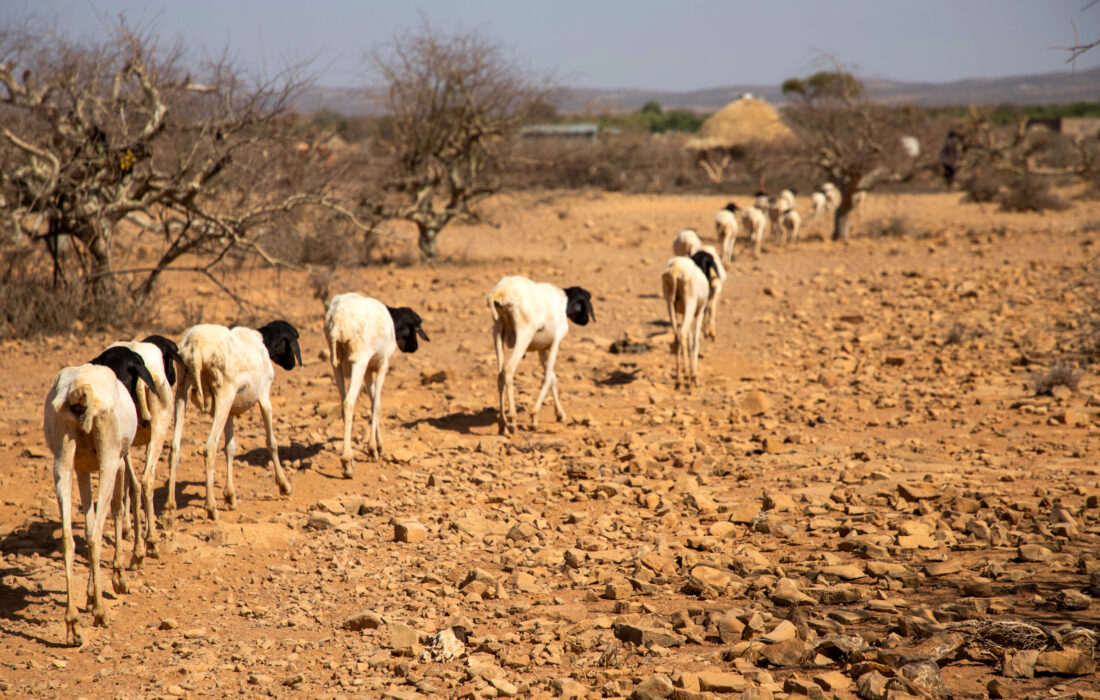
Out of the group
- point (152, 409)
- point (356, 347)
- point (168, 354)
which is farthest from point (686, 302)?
point (152, 409)

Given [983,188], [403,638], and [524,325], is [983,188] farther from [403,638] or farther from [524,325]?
[403,638]

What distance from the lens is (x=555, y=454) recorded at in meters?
7.93

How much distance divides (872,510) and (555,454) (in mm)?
2916

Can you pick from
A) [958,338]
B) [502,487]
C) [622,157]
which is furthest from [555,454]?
[622,157]

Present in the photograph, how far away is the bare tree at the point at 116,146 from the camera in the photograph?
1102 centimetres

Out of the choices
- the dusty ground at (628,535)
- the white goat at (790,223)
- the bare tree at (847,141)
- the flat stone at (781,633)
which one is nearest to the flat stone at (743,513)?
the dusty ground at (628,535)

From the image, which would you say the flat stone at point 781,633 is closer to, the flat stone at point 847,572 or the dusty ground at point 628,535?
the dusty ground at point 628,535

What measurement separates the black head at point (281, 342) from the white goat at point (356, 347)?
0.31m

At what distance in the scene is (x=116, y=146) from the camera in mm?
10961

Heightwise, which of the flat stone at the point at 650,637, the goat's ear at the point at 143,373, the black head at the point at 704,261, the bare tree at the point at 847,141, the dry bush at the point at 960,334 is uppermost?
the bare tree at the point at 847,141

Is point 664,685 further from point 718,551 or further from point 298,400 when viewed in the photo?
point 298,400

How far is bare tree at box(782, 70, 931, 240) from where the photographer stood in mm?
21609

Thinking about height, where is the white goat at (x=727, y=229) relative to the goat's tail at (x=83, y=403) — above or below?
above

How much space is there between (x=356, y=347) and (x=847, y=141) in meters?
18.7
